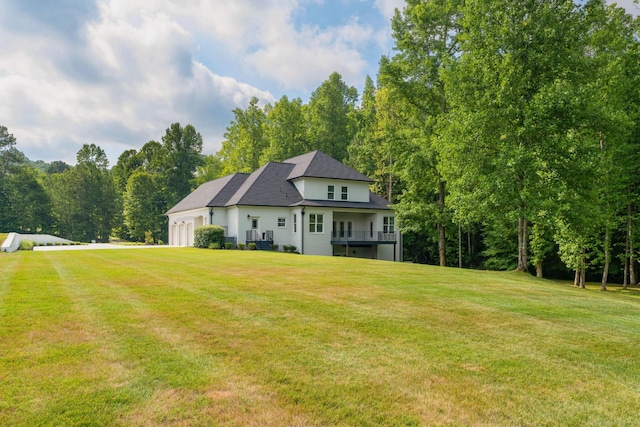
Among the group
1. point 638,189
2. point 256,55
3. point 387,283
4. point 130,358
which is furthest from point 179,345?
point 638,189

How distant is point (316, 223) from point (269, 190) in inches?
174

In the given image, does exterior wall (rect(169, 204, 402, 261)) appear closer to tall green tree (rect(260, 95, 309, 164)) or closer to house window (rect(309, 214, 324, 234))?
house window (rect(309, 214, 324, 234))

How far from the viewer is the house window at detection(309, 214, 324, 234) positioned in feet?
93.3

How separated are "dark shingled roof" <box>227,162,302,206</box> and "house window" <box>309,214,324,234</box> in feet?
6.65

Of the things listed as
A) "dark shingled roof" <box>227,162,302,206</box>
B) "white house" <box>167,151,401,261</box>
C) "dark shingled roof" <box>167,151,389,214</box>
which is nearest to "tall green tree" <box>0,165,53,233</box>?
"dark shingled roof" <box>167,151,389,214</box>

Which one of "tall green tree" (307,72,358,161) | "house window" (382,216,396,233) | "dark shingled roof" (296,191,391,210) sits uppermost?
"tall green tree" (307,72,358,161)

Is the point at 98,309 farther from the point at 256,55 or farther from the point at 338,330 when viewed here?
the point at 256,55

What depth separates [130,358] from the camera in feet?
14.6

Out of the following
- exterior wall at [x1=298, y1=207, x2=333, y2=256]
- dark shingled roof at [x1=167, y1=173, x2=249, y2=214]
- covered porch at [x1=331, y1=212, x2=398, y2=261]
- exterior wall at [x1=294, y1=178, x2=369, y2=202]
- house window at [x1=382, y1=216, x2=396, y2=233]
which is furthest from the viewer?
house window at [x1=382, y1=216, x2=396, y2=233]

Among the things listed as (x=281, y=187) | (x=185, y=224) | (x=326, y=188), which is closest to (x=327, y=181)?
(x=326, y=188)

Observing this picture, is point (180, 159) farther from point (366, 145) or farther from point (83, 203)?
point (366, 145)

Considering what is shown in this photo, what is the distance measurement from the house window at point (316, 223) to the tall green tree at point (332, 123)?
56.3 ft

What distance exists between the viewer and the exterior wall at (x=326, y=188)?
2988cm

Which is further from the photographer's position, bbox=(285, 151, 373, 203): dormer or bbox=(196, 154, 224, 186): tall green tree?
bbox=(196, 154, 224, 186): tall green tree
